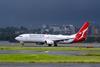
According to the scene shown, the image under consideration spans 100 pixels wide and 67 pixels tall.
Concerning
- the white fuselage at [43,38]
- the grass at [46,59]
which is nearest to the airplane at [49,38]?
the white fuselage at [43,38]

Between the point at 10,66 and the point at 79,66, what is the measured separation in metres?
6.79

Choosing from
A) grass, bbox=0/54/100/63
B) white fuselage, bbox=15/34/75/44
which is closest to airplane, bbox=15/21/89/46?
white fuselage, bbox=15/34/75/44

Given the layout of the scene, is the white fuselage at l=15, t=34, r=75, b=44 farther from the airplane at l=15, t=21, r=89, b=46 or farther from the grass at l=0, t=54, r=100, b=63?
the grass at l=0, t=54, r=100, b=63

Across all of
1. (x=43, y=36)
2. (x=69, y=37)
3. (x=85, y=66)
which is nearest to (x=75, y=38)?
(x=69, y=37)

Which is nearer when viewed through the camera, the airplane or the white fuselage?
the white fuselage

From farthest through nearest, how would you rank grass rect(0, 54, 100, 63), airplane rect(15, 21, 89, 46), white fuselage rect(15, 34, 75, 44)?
airplane rect(15, 21, 89, 46)
white fuselage rect(15, 34, 75, 44)
grass rect(0, 54, 100, 63)

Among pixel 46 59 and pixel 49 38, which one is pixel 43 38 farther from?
pixel 46 59

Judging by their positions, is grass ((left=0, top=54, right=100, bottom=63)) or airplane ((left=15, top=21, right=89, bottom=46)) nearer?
grass ((left=0, top=54, right=100, bottom=63))

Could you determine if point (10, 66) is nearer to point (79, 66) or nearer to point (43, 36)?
point (79, 66)

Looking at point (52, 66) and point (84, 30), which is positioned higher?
point (84, 30)

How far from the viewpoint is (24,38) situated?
12888 cm

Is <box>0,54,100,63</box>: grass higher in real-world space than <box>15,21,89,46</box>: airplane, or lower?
lower

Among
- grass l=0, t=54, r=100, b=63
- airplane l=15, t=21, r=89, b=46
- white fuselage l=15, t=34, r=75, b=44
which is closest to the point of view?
grass l=0, t=54, r=100, b=63

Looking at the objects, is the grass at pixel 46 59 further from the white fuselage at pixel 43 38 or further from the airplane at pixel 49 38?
the white fuselage at pixel 43 38
